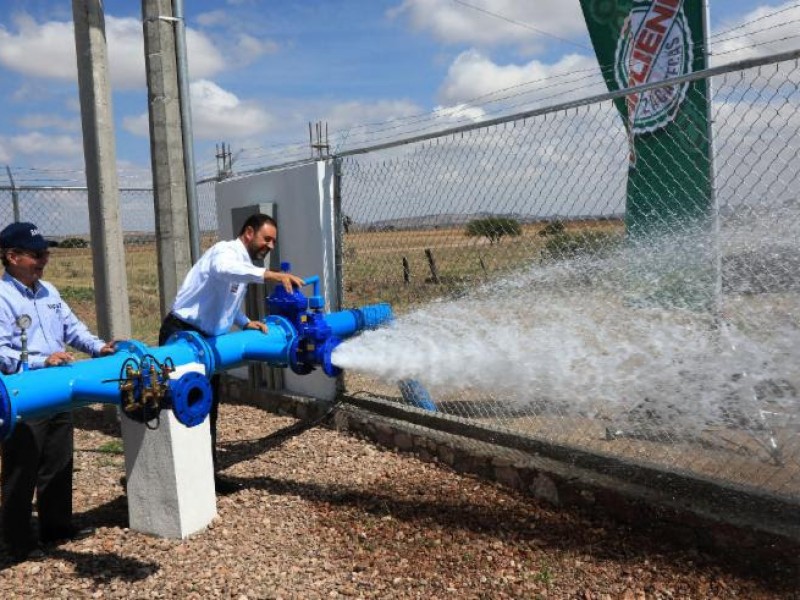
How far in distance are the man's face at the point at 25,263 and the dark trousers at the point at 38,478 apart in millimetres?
767

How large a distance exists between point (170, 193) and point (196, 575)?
133 inches

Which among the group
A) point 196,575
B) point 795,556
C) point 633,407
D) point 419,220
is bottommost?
point 196,575

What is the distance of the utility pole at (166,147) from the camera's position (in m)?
5.89

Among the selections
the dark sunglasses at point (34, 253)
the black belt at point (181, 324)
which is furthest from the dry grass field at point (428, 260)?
the dark sunglasses at point (34, 253)

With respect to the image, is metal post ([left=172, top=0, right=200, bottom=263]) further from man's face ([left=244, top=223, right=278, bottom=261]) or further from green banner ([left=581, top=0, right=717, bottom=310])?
green banner ([left=581, top=0, right=717, bottom=310])

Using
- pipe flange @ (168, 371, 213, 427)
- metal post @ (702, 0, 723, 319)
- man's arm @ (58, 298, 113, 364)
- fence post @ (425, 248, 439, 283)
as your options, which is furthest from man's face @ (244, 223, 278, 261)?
metal post @ (702, 0, 723, 319)

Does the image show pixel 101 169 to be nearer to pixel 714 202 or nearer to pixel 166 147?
pixel 166 147

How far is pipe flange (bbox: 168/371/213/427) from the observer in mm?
3271

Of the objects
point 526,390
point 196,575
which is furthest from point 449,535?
point 196,575

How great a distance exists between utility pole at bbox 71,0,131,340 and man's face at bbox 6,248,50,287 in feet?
8.06

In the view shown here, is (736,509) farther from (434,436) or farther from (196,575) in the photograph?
(196,575)

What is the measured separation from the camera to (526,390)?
14.6 feet

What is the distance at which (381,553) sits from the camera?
3789mm

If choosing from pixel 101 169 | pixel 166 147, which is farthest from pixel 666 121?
pixel 101 169
